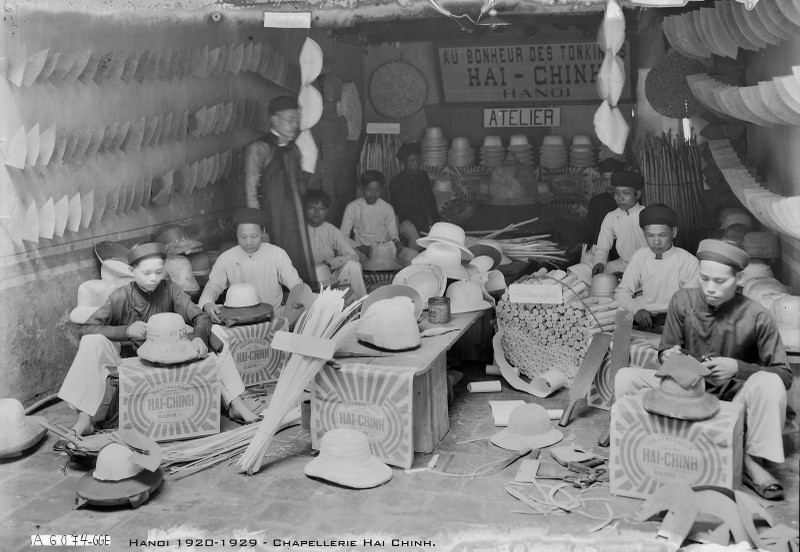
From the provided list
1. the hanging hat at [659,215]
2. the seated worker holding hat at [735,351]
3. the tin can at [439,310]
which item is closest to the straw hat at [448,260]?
the tin can at [439,310]

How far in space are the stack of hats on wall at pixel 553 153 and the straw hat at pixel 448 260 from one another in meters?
1.95

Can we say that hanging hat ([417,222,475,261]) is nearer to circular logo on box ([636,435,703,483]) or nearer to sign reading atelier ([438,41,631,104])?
sign reading atelier ([438,41,631,104])

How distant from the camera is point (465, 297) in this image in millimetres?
7305

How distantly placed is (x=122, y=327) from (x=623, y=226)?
4.53 metres

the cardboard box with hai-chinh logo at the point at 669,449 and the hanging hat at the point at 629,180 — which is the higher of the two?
the hanging hat at the point at 629,180

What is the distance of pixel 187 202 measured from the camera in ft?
28.5

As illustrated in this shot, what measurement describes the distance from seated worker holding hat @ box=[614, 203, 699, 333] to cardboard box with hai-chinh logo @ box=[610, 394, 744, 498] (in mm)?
2208

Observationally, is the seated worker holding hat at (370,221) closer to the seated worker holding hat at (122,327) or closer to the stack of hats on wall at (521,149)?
the stack of hats on wall at (521,149)

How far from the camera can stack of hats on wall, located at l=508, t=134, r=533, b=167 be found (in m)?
8.99

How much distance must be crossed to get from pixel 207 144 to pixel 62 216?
6.66 ft

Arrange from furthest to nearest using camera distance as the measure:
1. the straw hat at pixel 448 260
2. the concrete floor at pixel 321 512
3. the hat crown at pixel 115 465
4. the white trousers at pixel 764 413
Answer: the straw hat at pixel 448 260 < the hat crown at pixel 115 465 < the white trousers at pixel 764 413 < the concrete floor at pixel 321 512

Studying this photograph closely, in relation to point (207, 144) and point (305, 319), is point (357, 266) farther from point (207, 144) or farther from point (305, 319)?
point (305, 319)

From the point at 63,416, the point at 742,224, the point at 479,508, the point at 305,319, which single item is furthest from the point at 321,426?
the point at 742,224

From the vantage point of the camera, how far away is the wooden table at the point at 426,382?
5.94 metres
